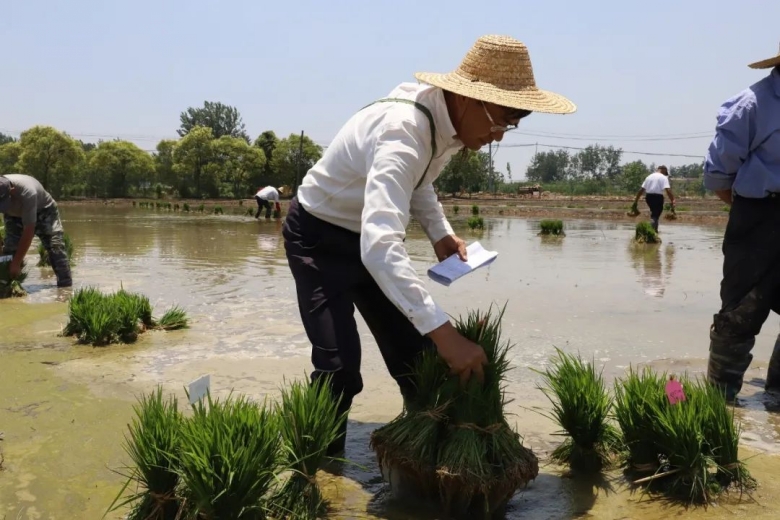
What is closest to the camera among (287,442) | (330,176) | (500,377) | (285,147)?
(287,442)

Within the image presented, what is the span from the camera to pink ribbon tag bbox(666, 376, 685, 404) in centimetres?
257

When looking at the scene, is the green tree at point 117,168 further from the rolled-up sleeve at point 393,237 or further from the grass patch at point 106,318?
the rolled-up sleeve at point 393,237

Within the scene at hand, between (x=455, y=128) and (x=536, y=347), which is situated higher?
(x=455, y=128)

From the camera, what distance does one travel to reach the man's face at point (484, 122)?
244 cm

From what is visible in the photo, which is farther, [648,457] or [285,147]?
[285,147]

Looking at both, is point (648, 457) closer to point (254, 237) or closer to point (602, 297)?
point (602, 297)

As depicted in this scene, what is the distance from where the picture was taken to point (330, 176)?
2744 mm

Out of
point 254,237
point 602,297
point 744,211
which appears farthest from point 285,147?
A: point 744,211

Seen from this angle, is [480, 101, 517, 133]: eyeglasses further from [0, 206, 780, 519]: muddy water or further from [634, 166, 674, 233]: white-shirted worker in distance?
[634, 166, 674, 233]: white-shirted worker in distance

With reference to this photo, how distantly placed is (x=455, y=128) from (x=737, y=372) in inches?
83.8

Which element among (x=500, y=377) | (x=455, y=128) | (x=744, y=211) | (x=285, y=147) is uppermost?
(x=285, y=147)

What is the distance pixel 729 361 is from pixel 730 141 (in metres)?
1.11

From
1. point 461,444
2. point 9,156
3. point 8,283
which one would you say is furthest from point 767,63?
point 9,156

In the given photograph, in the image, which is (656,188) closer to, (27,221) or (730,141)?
(730,141)
